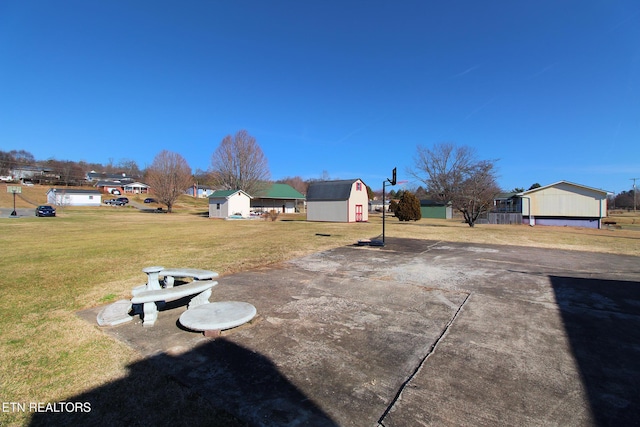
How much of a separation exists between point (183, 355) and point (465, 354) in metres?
3.20

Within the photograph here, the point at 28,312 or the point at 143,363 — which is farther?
the point at 28,312

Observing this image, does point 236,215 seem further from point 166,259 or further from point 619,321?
point 619,321

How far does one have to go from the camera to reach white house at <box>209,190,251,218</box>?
38.1 meters

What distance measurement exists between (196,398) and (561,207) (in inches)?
1755

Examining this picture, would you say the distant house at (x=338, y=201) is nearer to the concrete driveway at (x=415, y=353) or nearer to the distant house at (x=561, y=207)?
the distant house at (x=561, y=207)

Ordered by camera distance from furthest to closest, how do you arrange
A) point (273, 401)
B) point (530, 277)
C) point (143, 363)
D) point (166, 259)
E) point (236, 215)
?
point (236, 215)
point (166, 259)
point (530, 277)
point (143, 363)
point (273, 401)

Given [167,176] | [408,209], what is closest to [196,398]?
[408,209]

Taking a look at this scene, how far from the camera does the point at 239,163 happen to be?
47344mm

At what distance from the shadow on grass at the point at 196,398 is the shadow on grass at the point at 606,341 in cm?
244

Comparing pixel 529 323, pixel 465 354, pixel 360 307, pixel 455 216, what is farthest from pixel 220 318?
pixel 455 216

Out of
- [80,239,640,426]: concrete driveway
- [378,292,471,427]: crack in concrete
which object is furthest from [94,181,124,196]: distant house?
[378,292,471,427]: crack in concrete

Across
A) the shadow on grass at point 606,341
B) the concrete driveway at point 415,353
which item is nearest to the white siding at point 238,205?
the concrete driveway at point 415,353

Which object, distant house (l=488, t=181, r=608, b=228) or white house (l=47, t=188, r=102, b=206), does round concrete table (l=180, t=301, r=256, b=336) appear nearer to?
distant house (l=488, t=181, r=608, b=228)

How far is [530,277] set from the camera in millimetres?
6840
